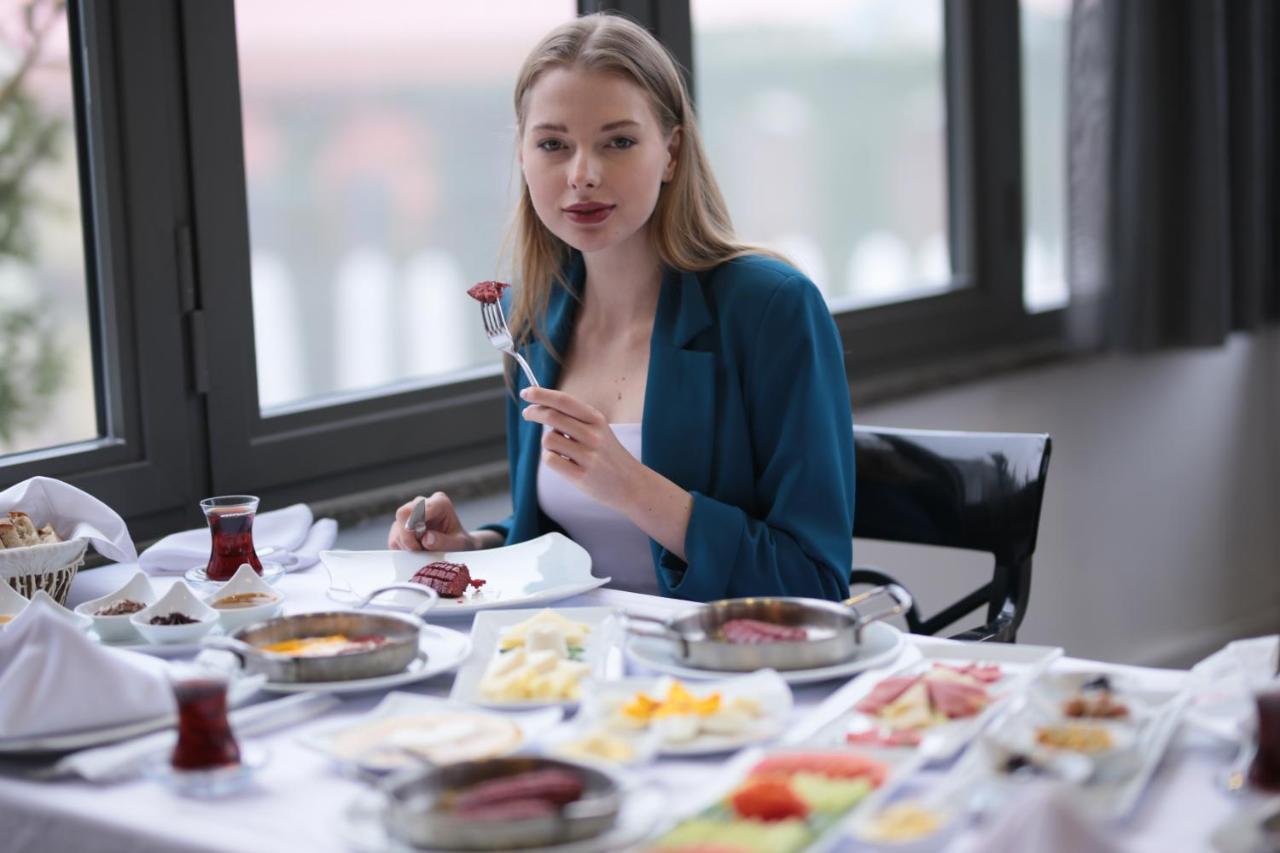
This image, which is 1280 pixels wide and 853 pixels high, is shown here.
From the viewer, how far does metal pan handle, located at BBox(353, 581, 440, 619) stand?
1534 mm

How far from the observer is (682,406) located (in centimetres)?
194

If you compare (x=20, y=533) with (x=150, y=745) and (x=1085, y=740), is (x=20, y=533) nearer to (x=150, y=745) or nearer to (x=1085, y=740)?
(x=150, y=745)

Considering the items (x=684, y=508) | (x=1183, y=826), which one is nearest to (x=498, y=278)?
(x=684, y=508)

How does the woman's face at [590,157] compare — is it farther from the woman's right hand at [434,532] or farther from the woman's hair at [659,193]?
the woman's right hand at [434,532]

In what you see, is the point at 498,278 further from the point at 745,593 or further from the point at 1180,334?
the point at 1180,334

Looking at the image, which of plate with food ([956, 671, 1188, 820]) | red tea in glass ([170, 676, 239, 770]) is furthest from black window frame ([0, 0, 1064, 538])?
plate with food ([956, 671, 1188, 820])

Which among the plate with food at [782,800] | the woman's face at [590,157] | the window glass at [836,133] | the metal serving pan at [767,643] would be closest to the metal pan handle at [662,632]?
the metal serving pan at [767,643]

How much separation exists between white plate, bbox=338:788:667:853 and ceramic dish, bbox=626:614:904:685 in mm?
256

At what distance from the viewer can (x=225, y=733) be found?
1143 mm

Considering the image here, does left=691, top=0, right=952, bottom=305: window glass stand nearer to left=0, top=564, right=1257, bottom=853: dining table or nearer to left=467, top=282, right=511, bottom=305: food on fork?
left=467, top=282, right=511, bottom=305: food on fork

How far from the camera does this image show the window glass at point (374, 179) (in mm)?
2330

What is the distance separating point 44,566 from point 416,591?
1.27 ft

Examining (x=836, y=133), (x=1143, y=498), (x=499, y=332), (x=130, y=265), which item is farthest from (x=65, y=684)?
(x=1143, y=498)

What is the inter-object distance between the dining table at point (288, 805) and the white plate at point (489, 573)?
37 cm
